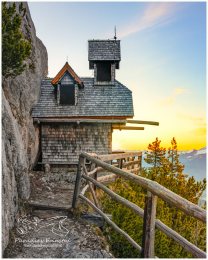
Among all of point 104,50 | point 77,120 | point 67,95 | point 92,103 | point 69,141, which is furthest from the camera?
point 104,50

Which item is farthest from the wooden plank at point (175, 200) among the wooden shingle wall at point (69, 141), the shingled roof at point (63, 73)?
the shingled roof at point (63, 73)

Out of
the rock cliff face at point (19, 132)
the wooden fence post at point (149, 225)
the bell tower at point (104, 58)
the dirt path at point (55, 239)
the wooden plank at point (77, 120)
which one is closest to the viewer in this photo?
the wooden fence post at point (149, 225)

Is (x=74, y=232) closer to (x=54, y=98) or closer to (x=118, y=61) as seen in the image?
(x=54, y=98)

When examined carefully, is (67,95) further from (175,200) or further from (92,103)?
(175,200)

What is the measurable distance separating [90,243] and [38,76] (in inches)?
569

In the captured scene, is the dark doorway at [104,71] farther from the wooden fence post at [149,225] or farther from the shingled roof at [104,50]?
the wooden fence post at [149,225]

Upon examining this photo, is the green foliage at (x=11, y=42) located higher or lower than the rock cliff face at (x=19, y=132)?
higher

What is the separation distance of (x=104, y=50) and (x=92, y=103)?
3989 mm

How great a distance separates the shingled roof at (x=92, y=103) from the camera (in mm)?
16891

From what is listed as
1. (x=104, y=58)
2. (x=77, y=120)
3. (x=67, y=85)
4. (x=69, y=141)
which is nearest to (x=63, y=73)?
(x=67, y=85)

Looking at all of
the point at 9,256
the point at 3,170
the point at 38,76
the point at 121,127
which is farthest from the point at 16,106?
the point at 9,256

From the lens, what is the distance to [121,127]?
58.0 feet

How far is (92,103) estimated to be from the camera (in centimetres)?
1745

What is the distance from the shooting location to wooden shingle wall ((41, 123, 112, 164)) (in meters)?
16.8
